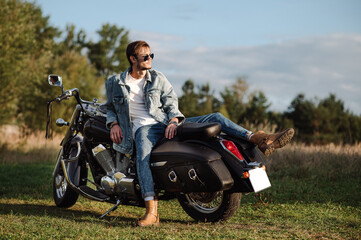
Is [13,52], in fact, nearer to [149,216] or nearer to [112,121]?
[112,121]

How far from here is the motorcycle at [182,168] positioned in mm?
4227

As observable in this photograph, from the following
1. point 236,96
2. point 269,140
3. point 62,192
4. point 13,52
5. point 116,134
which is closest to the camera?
point 269,140

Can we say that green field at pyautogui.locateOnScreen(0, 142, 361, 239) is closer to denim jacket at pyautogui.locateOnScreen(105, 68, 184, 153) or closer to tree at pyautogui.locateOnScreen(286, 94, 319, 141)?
denim jacket at pyautogui.locateOnScreen(105, 68, 184, 153)

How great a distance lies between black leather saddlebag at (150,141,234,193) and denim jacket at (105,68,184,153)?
46 cm

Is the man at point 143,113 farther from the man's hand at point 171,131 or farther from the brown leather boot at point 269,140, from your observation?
the brown leather boot at point 269,140

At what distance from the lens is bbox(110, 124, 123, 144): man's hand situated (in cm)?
489

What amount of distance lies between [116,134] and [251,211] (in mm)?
2064

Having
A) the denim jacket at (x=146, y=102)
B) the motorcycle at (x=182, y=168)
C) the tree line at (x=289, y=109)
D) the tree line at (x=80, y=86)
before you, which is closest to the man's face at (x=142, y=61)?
the denim jacket at (x=146, y=102)

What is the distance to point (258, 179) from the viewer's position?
13.7ft

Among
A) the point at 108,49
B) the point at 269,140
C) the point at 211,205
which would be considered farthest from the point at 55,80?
the point at 108,49

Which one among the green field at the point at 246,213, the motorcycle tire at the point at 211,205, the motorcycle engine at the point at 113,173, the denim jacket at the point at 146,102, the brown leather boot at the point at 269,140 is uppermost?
the denim jacket at the point at 146,102

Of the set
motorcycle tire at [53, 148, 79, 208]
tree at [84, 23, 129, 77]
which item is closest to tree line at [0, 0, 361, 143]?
tree at [84, 23, 129, 77]

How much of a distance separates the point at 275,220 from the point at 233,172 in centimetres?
110

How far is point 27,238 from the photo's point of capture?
4047 mm
